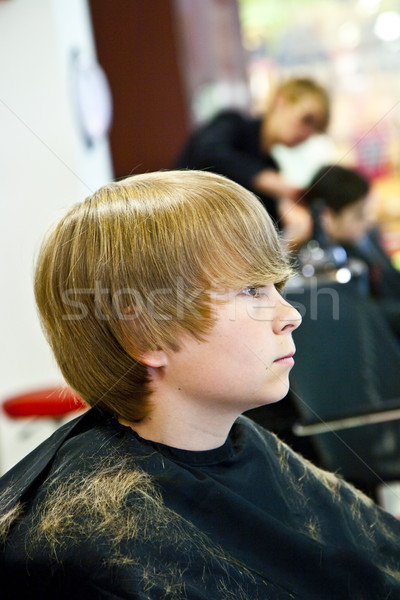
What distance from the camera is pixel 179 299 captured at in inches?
32.3

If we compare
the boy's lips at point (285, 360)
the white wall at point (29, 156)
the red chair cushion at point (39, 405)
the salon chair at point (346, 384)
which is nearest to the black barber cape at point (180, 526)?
the boy's lips at point (285, 360)

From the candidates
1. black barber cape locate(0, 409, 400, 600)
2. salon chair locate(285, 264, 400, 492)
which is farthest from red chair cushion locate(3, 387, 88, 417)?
black barber cape locate(0, 409, 400, 600)

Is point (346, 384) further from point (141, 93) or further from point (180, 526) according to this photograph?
point (141, 93)

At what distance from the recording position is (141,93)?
4191mm

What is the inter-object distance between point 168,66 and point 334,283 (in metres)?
2.75

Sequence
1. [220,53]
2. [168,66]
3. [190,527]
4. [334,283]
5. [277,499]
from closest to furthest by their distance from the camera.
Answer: [190,527]
[277,499]
[334,283]
[168,66]
[220,53]

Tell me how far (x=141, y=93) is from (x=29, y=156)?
5.64 feet

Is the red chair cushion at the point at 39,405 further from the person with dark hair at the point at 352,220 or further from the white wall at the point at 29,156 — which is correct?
the person with dark hair at the point at 352,220

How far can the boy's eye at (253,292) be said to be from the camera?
851 mm

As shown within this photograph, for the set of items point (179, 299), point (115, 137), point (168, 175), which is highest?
point (168, 175)

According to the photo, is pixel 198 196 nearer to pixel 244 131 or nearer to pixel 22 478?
pixel 22 478

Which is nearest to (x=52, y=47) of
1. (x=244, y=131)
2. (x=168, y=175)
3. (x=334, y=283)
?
(x=244, y=131)

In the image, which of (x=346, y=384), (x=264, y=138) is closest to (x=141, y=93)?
(x=264, y=138)

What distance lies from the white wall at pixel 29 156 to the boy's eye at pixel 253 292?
1.83 metres
